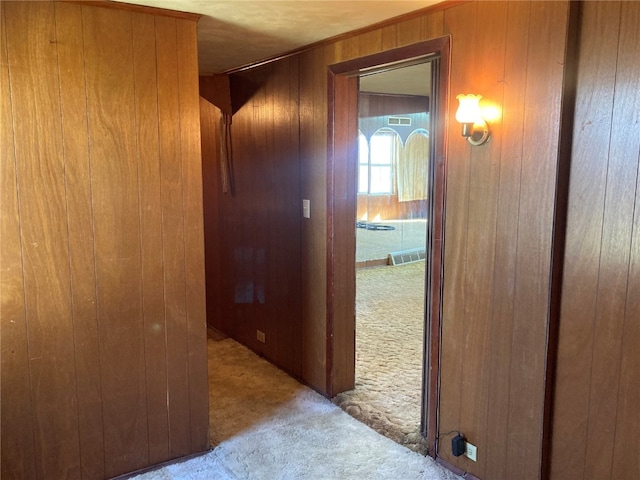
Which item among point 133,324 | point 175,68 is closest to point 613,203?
point 175,68

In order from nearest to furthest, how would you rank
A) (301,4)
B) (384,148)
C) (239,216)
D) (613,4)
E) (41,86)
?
→ 1. (613,4)
2. (41,86)
3. (301,4)
4. (239,216)
5. (384,148)

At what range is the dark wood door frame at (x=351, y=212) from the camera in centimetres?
247

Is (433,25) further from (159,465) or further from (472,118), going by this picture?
(159,465)

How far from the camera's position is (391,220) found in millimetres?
7410

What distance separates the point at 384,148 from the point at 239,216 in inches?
140

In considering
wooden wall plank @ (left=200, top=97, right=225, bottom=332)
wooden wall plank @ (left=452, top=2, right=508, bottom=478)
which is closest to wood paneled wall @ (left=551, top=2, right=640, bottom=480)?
wooden wall plank @ (left=452, top=2, right=508, bottom=478)

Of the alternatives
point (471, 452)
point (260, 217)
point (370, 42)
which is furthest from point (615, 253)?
point (260, 217)

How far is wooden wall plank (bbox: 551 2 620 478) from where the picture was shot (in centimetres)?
183

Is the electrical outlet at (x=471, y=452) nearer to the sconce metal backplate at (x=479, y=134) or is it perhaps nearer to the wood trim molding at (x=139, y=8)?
the sconce metal backplate at (x=479, y=134)

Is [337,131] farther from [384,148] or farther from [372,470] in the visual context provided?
[384,148]

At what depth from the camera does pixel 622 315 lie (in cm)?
184

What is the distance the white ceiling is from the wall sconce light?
1.56 ft

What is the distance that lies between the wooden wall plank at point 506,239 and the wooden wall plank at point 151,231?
1506 millimetres

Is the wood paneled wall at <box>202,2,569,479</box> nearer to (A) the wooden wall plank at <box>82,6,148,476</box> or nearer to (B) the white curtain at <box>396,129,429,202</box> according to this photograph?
(A) the wooden wall plank at <box>82,6,148,476</box>
